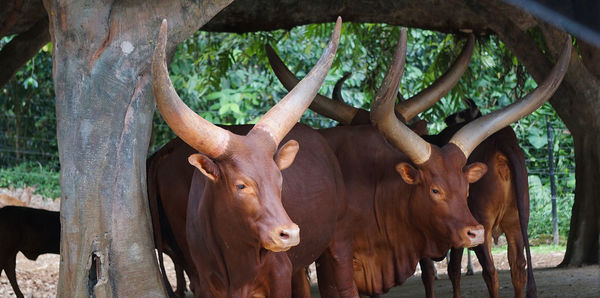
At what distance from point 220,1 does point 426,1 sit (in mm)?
3312

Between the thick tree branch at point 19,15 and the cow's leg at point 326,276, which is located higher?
the thick tree branch at point 19,15

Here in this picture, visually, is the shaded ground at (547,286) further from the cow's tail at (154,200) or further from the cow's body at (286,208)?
the cow's tail at (154,200)

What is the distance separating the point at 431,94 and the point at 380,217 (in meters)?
1.51

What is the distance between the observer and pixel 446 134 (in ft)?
23.1

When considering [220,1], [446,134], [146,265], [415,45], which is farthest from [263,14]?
[415,45]

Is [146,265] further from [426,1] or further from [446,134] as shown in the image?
[426,1]

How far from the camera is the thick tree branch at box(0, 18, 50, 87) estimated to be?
824 cm

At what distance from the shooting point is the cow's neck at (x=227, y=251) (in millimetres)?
4426

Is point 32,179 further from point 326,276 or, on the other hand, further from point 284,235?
point 284,235

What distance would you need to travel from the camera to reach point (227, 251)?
14.9 ft

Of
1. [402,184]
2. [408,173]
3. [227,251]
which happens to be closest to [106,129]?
[227,251]

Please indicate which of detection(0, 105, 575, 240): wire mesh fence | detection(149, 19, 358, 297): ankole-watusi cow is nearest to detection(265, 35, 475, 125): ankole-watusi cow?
detection(149, 19, 358, 297): ankole-watusi cow

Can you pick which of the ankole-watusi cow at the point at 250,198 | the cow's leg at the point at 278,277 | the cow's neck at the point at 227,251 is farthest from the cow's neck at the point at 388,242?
the cow's neck at the point at 227,251

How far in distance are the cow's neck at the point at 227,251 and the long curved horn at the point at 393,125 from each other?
5.18 feet
